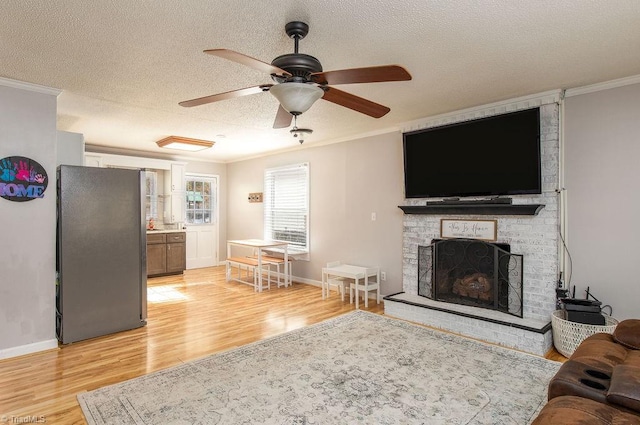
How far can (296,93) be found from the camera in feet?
6.69

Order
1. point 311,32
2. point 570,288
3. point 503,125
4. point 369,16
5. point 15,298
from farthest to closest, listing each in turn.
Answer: point 503,125
point 570,288
point 15,298
point 311,32
point 369,16

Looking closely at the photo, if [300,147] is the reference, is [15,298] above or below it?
below

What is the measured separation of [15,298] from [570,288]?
17.3 feet

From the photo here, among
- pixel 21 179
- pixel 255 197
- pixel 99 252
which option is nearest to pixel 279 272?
pixel 255 197

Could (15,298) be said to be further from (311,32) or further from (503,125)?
(503,125)

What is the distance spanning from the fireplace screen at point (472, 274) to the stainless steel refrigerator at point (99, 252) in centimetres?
345

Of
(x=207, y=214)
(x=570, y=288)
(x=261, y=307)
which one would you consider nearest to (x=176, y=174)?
(x=207, y=214)

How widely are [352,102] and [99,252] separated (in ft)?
10.1

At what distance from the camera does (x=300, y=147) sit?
6.39 meters

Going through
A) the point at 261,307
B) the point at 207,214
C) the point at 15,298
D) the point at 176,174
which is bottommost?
the point at 261,307

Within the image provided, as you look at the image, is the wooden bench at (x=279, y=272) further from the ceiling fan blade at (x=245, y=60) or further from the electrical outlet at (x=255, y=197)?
the ceiling fan blade at (x=245, y=60)

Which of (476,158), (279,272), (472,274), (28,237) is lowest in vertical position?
(279,272)

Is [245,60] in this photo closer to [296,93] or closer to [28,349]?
[296,93]

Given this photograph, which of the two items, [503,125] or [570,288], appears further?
[503,125]
